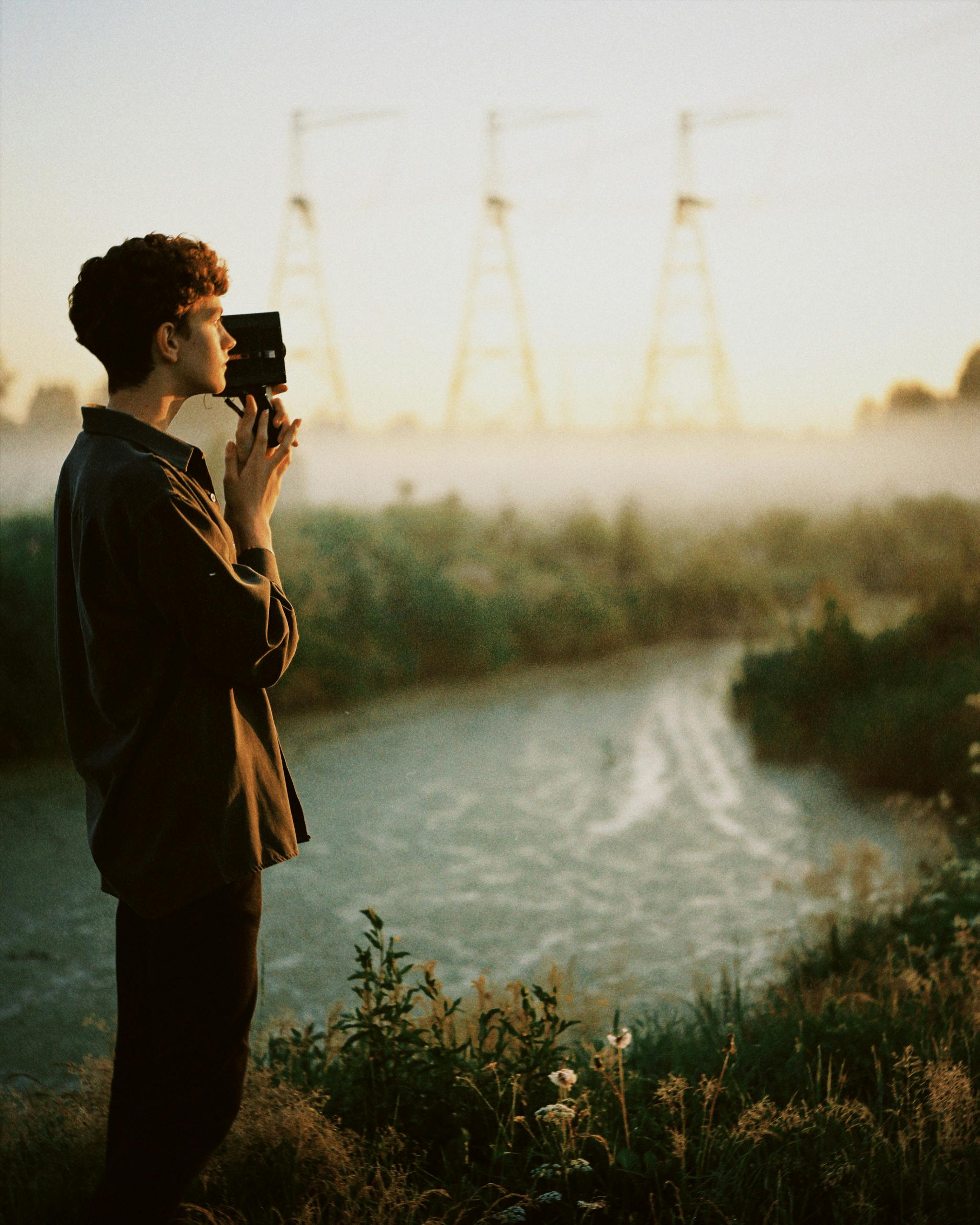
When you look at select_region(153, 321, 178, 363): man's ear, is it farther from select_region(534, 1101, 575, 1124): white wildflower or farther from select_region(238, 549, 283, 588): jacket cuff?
select_region(534, 1101, 575, 1124): white wildflower

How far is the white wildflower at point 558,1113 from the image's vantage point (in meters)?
1.26

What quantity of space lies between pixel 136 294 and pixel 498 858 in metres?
2.65

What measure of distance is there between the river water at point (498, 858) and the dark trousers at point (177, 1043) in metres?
0.84

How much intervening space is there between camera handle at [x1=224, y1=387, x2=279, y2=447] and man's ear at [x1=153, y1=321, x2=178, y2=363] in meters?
0.12

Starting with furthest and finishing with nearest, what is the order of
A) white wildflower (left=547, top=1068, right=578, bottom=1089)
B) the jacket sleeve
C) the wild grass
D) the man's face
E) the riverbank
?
the riverbank → the wild grass → white wildflower (left=547, top=1068, right=578, bottom=1089) → the man's face → the jacket sleeve

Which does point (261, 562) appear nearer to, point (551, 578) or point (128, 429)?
point (128, 429)

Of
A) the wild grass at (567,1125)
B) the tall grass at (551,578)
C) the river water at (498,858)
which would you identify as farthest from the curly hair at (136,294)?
the tall grass at (551,578)

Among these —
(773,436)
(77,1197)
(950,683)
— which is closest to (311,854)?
(77,1197)

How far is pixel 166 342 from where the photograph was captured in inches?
42.8

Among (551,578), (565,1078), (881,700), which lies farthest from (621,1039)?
(551,578)

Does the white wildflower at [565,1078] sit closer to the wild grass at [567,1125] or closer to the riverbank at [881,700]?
the wild grass at [567,1125]

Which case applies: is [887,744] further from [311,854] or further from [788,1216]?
[788,1216]

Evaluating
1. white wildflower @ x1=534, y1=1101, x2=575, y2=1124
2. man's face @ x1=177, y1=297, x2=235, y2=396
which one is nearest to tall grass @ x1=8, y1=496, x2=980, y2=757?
white wildflower @ x1=534, y1=1101, x2=575, y2=1124

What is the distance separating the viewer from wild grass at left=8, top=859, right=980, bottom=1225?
1.33m
